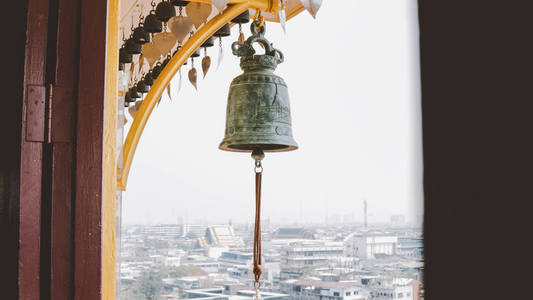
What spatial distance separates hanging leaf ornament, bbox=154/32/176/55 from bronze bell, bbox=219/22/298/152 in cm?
56

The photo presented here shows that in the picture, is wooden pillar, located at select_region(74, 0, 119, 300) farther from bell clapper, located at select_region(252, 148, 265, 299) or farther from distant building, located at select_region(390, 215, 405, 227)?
bell clapper, located at select_region(252, 148, 265, 299)

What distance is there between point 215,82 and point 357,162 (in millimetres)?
1595

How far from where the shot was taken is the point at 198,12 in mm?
2758

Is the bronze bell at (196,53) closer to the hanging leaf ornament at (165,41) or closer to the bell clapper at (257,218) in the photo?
the hanging leaf ornament at (165,41)

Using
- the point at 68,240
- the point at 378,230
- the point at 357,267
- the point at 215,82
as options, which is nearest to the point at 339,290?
the point at 357,267

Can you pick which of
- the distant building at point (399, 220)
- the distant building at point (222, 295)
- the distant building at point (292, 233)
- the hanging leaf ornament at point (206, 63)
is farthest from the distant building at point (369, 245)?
the hanging leaf ornament at point (206, 63)

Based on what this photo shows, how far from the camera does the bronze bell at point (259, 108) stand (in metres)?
2.50

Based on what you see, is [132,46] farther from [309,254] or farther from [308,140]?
[309,254]

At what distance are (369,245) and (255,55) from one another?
1.31 metres

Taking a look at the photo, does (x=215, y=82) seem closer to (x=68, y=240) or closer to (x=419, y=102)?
(x=68, y=240)

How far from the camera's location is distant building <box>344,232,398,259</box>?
2869 mm

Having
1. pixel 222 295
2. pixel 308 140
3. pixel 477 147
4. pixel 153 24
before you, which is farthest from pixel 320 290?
pixel 477 147

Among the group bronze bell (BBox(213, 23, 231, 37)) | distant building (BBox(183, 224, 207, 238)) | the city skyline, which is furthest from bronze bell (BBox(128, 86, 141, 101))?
bronze bell (BBox(213, 23, 231, 37))

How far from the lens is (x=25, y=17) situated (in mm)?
1000
